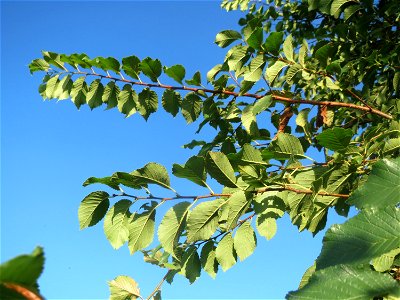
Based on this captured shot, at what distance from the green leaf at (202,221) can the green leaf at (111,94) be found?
3.44 feet

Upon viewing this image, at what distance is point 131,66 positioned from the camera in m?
2.11

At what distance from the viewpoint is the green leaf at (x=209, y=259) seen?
5.51ft

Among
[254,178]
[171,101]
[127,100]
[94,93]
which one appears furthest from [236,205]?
[94,93]

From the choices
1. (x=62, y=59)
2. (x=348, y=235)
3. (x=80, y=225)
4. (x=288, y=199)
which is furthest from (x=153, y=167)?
(x=62, y=59)

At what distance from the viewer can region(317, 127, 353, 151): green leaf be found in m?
1.31

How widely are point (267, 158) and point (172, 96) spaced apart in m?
0.82

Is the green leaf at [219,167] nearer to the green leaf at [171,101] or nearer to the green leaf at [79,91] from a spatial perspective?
the green leaf at [171,101]

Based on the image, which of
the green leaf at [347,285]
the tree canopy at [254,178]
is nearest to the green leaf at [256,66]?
the tree canopy at [254,178]

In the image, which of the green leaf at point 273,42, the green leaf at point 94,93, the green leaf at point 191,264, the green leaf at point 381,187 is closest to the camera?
the green leaf at point 381,187

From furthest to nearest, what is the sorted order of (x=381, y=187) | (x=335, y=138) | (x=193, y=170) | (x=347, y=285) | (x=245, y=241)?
(x=245, y=241), (x=193, y=170), (x=335, y=138), (x=381, y=187), (x=347, y=285)

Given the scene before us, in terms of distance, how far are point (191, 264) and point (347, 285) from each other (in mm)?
1078

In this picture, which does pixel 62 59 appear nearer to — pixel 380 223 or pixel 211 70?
pixel 211 70

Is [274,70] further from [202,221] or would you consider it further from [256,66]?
[202,221]

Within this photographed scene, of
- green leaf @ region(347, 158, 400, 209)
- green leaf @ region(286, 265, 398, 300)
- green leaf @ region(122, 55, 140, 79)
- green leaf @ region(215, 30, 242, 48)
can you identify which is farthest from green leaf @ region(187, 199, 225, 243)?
green leaf @ region(215, 30, 242, 48)
